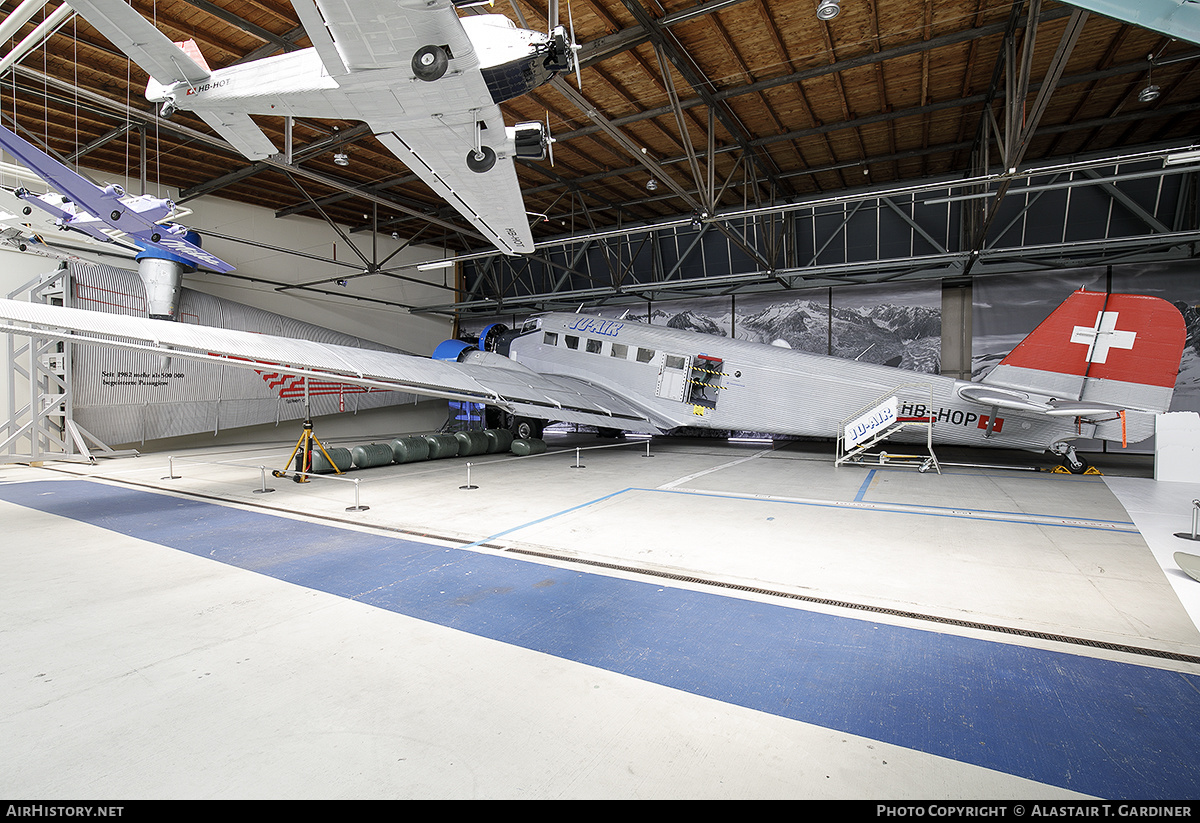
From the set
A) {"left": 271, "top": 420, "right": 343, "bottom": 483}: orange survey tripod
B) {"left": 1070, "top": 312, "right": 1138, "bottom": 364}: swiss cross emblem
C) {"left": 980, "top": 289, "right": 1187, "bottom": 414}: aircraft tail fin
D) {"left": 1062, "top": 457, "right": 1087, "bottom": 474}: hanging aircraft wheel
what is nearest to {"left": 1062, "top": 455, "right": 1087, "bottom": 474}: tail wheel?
{"left": 1062, "top": 457, "right": 1087, "bottom": 474}: hanging aircraft wheel

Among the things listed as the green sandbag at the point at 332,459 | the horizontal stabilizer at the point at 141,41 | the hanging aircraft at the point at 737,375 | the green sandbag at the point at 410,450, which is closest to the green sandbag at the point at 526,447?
the hanging aircraft at the point at 737,375

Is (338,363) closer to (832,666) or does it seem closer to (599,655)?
(599,655)

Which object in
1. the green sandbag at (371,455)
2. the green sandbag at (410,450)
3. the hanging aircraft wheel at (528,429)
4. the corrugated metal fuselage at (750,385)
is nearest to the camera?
the corrugated metal fuselage at (750,385)

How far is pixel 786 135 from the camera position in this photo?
12836 millimetres

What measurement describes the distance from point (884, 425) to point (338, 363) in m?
10.5

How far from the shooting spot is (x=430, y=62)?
5.48 metres

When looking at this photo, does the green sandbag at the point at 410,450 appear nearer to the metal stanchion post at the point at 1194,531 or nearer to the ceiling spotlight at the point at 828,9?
the ceiling spotlight at the point at 828,9

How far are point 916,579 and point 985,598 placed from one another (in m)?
0.50

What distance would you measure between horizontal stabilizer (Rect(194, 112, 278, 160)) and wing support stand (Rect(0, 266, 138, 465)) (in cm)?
876

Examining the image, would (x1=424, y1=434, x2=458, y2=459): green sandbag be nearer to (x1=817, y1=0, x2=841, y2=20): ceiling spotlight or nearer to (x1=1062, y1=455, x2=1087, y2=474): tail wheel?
(x1=817, y1=0, x2=841, y2=20): ceiling spotlight

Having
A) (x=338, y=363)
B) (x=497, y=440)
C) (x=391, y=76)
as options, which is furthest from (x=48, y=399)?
(x=391, y=76)

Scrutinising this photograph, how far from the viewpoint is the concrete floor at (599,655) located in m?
2.11

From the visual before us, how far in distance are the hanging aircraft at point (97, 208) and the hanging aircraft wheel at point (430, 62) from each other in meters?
7.15

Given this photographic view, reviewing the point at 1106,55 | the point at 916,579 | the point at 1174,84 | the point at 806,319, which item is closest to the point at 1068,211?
the point at 1174,84
